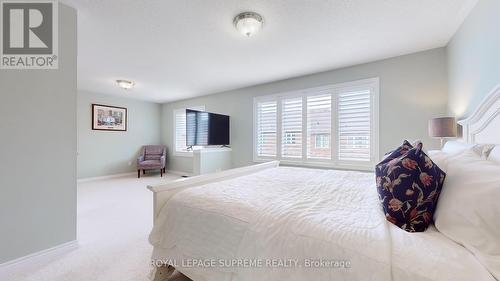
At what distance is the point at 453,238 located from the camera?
786 millimetres

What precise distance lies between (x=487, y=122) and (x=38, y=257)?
12.8 feet

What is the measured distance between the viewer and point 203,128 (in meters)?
4.52

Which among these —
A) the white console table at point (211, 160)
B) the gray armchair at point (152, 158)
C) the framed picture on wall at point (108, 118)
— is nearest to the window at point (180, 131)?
the gray armchair at point (152, 158)

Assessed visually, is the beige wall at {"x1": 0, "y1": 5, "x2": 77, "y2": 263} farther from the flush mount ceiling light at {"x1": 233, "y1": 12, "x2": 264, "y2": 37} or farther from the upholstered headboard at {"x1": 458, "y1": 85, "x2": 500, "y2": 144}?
the upholstered headboard at {"x1": 458, "y1": 85, "x2": 500, "y2": 144}

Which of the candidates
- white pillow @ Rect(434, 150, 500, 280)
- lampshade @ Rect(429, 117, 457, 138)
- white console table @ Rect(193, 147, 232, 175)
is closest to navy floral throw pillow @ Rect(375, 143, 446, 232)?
white pillow @ Rect(434, 150, 500, 280)

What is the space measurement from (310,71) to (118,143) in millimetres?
5393

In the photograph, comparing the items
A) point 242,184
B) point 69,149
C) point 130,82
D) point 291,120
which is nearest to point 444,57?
point 291,120

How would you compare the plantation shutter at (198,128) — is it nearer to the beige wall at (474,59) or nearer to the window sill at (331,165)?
the window sill at (331,165)

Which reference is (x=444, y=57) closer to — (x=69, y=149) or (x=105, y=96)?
(x=69, y=149)

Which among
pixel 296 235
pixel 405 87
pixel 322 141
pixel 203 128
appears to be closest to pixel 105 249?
pixel 296 235

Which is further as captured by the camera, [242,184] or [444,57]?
[444,57]

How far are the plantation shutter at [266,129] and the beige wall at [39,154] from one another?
3.20 meters

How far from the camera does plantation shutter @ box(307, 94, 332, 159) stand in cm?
363

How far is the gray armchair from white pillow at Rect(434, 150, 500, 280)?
5.88 meters
